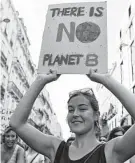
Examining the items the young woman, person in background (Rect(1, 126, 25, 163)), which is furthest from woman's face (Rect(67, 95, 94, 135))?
person in background (Rect(1, 126, 25, 163))

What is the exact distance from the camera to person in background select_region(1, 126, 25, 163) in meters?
4.54

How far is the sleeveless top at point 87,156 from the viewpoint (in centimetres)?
205

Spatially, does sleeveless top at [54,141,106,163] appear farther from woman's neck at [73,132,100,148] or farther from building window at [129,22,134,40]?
building window at [129,22,134,40]

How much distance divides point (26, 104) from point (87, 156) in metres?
0.60

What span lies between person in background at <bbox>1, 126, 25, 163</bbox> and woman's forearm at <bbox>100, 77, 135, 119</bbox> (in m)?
2.82

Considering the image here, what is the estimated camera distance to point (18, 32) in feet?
122

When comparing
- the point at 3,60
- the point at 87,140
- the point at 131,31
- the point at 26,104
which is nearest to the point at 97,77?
the point at 87,140

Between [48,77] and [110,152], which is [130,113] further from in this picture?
[48,77]

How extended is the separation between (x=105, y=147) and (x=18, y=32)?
1420 inches

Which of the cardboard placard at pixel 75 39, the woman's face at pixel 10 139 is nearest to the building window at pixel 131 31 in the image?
the woman's face at pixel 10 139

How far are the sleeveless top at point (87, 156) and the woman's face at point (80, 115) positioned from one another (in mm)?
162

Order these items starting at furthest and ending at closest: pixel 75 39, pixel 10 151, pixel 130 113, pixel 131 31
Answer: pixel 131 31, pixel 10 151, pixel 75 39, pixel 130 113

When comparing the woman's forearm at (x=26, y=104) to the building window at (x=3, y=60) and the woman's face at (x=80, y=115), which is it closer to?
the woman's face at (x=80, y=115)

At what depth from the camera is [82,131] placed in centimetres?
221
